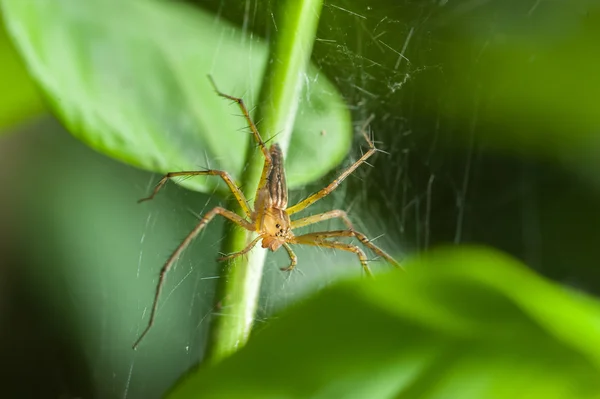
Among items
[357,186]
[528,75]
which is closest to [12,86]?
[357,186]

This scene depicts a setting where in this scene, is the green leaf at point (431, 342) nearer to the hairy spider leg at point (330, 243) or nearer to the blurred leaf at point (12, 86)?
the hairy spider leg at point (330, 243)

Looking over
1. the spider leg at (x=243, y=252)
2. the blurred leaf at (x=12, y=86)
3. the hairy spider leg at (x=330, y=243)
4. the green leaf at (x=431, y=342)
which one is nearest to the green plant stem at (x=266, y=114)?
the spider leg at (x=243, y=252)

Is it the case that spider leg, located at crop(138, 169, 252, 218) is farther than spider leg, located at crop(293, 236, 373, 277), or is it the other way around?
spider leg, located at crop(293, 236, 373, 277)

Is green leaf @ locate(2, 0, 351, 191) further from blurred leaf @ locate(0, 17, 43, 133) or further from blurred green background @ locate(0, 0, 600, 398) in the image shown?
blurred leaf @ locate(0, 17, 43, 133)

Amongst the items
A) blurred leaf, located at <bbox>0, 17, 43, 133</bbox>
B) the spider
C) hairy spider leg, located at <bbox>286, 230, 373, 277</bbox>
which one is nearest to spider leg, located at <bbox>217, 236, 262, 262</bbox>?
the spider

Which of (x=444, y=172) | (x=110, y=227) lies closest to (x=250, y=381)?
(x=110, y=227)

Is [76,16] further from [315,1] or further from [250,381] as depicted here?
[250,381]

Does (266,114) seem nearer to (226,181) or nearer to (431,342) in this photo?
(226,181)

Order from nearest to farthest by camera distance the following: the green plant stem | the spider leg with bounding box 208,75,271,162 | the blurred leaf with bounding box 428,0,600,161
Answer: the green plant stem
the spider leg with bounding box 208,75,271,162
the blurred leaf with bounding box 428,0,600,161
